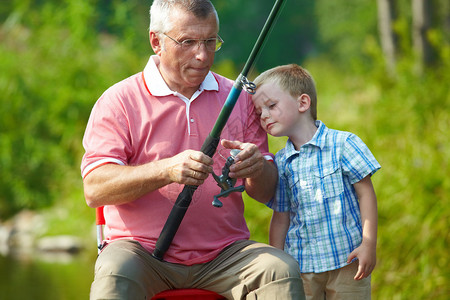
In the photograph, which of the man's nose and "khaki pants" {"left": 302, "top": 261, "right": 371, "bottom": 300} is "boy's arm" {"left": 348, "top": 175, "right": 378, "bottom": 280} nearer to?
"khaki pants" {"left": 302, "top": 261, "right": 371, "bottom": 300}

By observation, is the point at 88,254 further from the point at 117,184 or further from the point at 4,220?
the point at 117,184

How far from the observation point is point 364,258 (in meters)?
2.74

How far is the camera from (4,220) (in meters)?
10.5

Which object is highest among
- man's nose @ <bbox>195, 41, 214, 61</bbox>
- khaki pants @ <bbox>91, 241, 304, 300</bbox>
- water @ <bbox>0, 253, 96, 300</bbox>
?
man's nose @ <bbox>195, 41, 214, 61</bbox>

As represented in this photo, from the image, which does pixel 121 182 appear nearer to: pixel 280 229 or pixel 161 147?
pixel 161 147

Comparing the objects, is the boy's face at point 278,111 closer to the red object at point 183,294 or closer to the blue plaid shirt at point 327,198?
the blue plaid shirt at point 327,198

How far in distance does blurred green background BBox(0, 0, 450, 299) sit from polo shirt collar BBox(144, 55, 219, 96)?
0.24m

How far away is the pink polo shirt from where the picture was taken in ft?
9.40

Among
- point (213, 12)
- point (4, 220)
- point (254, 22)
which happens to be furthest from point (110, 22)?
point (213, 12)

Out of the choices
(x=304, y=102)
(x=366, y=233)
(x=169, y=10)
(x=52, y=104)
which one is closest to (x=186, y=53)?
(x=169, y=10)

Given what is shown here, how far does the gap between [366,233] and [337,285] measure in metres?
0.24

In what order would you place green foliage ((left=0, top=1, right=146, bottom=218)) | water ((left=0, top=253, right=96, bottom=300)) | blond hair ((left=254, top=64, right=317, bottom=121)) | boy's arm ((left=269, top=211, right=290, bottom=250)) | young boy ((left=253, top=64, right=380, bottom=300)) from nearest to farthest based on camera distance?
young boy ((left=253, top=64, right=380, bottom=300)) < blond hair ((left=254, top=64, right=317, bottom=121)) < boy's arm ((left=269, top=211, right=290, bottom=250)) < water ((left=0, top=253, right=96, bottom=300)) < green foliage ((left=0, top=1, right=146, bottom=218))

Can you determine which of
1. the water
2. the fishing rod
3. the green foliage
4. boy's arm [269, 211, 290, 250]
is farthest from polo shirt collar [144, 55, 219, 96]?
the green foliage

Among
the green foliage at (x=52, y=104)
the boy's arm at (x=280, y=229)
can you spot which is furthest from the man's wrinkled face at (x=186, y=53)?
the green foliage at (x=52, y=104)
